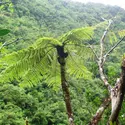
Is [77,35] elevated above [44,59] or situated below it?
above

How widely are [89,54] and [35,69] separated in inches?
14.5

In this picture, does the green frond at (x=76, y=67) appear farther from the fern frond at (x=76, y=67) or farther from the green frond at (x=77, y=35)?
the green frond at (x=77, y=35)

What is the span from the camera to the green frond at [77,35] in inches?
60.9

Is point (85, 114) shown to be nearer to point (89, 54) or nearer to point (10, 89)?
point (10, 89)

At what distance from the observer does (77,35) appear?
5.25 ft

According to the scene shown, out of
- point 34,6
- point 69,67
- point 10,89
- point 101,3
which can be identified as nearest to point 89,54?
point 69,67

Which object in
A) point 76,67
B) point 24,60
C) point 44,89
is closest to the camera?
point 24,60

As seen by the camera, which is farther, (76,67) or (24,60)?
(76,67)

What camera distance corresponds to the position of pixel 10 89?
10.1 meters

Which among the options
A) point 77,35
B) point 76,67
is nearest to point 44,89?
point 76,67

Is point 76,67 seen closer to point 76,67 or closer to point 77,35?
point 76,67

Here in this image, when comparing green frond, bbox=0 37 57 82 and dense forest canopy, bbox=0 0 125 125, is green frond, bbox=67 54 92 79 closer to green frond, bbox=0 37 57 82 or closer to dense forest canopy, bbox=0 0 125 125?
dense forest canopy, bbox=0 0 125 125

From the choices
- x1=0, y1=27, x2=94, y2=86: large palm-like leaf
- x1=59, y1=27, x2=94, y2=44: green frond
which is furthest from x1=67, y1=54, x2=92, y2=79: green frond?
x1=59, y1=27, x2=94, y2=44: green frond

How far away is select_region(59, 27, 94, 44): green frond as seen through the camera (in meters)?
1.55
